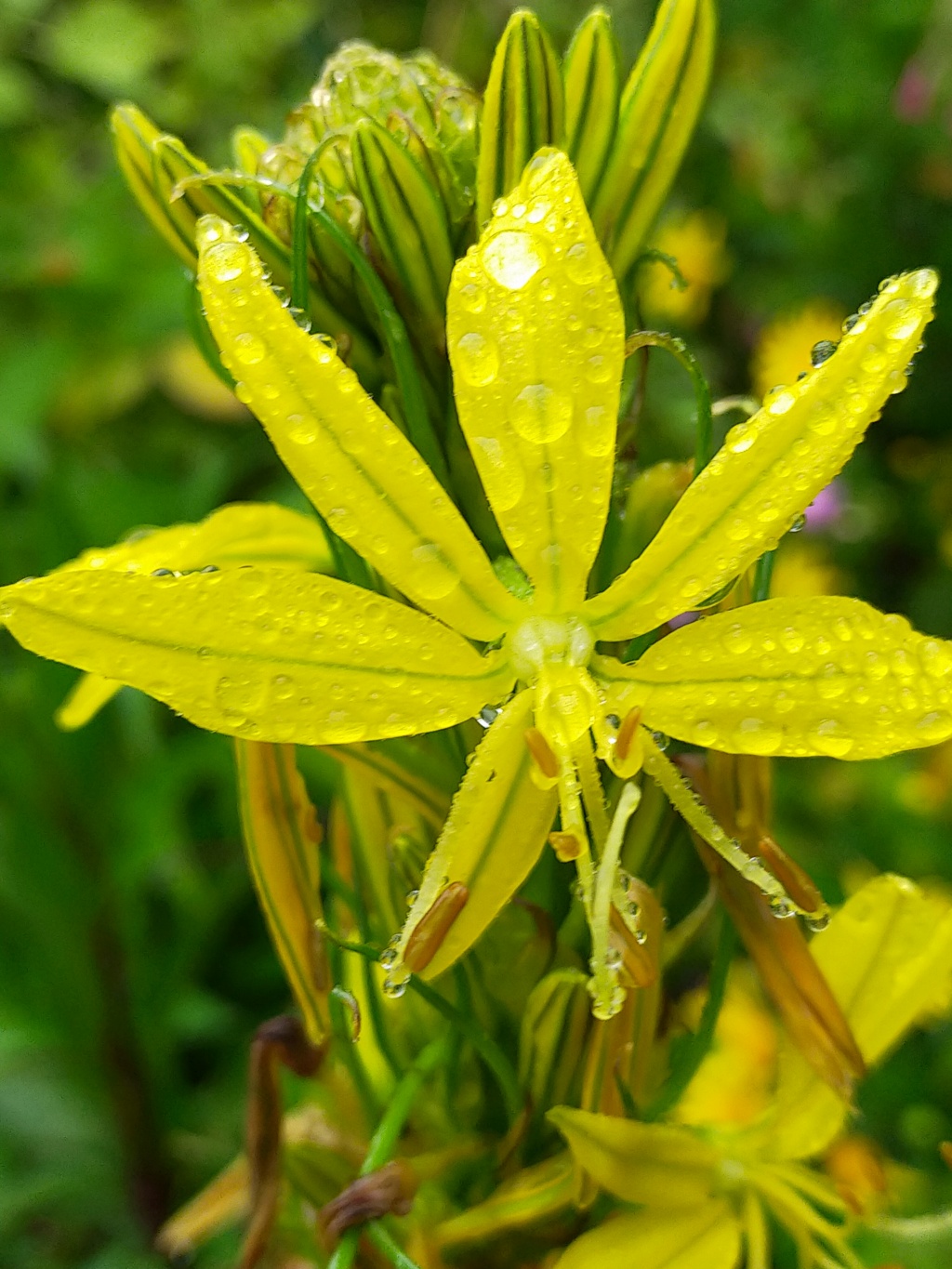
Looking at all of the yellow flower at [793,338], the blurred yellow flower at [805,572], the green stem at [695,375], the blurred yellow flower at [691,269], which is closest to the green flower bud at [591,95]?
the green stem at [695,375]

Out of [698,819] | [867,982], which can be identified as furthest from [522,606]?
[867,982]

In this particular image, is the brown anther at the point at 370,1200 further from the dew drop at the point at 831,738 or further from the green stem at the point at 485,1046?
the dew drop at the point at 831,738

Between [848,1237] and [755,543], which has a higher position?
[755,543]

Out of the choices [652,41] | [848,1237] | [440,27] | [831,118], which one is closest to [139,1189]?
[848,1237]

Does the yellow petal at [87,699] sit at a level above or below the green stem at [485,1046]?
above

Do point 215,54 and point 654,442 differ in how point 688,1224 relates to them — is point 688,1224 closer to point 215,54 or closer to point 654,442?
point 654,442

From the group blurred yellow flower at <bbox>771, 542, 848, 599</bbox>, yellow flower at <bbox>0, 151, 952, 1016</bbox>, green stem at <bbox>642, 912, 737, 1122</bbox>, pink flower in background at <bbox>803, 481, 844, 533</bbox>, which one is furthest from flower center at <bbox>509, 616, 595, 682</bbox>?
pink flower in background at <bbox>803, 481, 844, 533</bbox>
